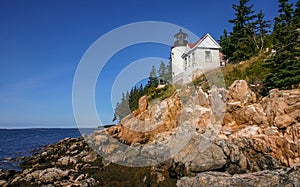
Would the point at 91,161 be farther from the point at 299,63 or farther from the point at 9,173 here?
the point at 299,63

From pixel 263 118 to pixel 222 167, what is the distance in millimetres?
5118

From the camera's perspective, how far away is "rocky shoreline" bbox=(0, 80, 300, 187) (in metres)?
9.96

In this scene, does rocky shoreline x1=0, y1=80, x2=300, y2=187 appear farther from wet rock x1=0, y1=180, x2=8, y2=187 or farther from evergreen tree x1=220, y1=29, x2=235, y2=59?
evergreen tree x1=220, y1=29, x2=235, y2=59

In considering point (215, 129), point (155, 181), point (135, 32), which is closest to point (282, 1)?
point (135, 32)

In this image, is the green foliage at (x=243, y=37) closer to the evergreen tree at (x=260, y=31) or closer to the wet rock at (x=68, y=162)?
the evergreen tree at (x=260, y=31)

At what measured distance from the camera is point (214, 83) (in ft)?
66.7

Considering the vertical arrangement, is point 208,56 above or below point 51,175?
above

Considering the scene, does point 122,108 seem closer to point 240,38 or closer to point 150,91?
point 150,91

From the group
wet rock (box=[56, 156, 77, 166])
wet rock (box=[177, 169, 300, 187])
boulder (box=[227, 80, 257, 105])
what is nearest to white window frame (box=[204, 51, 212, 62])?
boulder (box=[227, 80, 257, 105])

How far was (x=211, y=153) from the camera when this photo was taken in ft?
35.9

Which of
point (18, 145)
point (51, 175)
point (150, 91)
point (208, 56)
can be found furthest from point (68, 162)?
point (18, 145)

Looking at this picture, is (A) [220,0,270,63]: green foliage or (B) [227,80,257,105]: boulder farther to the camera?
(A) [220,0,270,63]: green foliage

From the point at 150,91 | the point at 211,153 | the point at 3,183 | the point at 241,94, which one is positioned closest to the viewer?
the point at 211,153

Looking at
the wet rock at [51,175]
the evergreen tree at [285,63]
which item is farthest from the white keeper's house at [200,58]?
the wet rock at [51,175]
